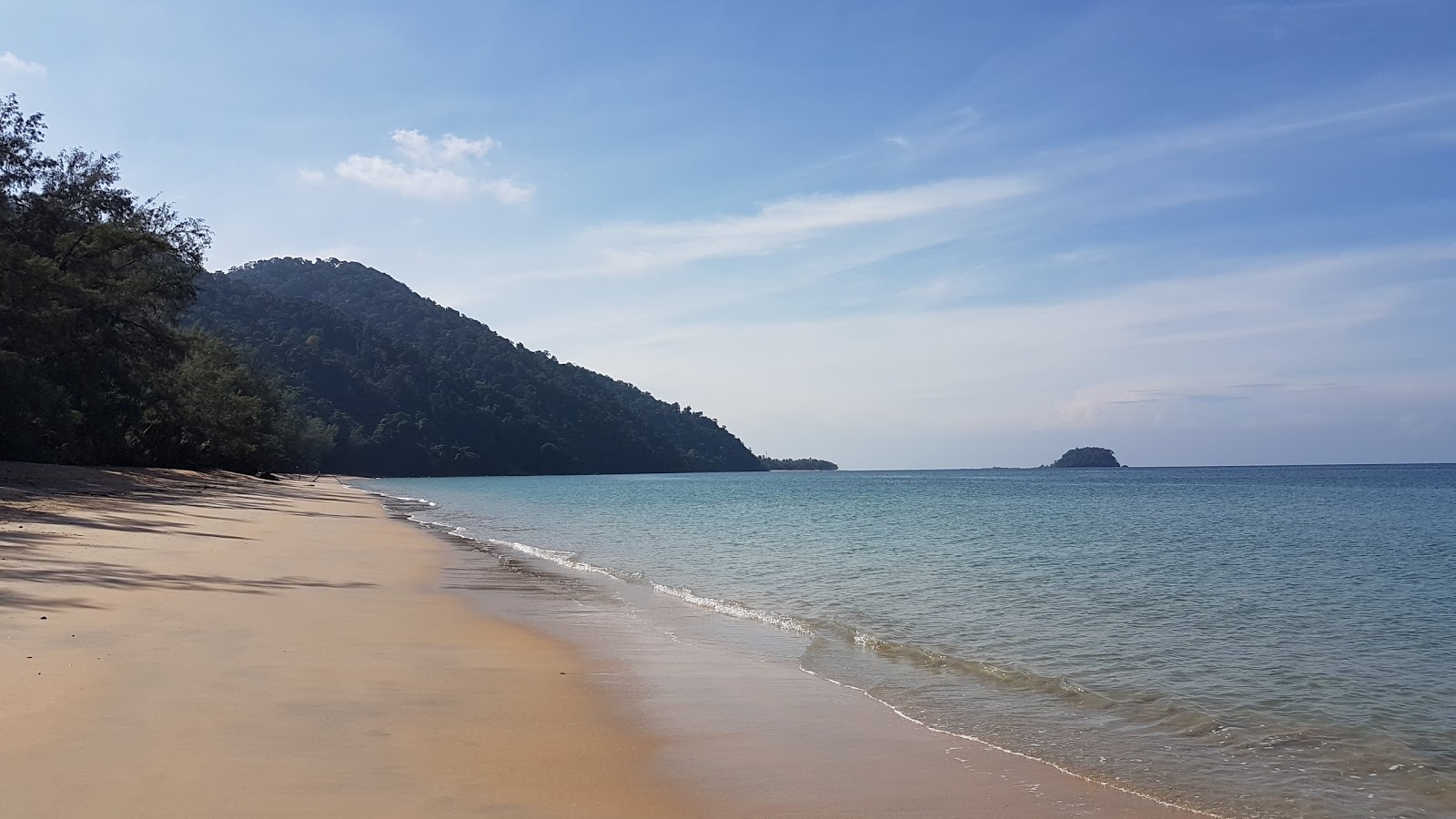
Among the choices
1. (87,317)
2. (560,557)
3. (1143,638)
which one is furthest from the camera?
(87,317)

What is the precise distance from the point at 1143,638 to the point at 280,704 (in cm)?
957

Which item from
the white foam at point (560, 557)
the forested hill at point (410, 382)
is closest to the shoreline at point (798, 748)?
the white foam at point (560, 557)

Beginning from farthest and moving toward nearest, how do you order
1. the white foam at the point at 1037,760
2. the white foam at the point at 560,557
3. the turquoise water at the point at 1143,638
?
the white foam at the point at 560,557, the turquoise water at the point at 1143,638, the white foam at the point at 1037,760

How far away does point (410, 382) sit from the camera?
488ft

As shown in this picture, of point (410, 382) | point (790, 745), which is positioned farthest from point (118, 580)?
point (410, 382)

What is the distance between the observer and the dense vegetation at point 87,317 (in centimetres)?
3216

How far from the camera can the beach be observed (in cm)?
472

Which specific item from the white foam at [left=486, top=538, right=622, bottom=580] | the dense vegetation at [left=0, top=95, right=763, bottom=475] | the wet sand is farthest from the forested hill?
the wet sand

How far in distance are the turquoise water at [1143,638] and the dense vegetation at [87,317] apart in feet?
56.1

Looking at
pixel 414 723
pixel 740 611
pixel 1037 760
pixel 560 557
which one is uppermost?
pixel 414 723

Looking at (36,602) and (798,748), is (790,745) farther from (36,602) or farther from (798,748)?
(36,602)

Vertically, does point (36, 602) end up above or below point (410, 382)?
below

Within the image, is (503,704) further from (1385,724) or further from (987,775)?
(1385,724)

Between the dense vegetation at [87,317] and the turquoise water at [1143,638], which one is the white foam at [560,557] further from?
the dense vegetation at [87,317]
